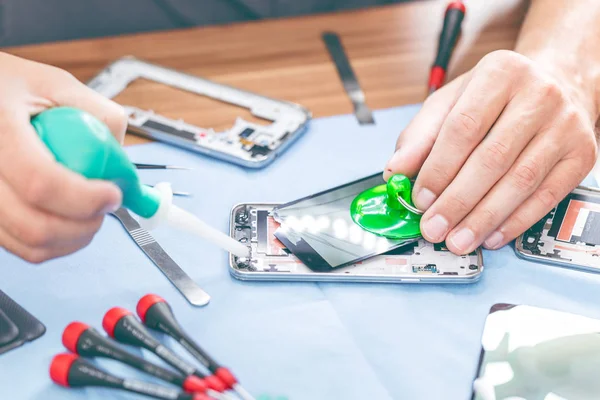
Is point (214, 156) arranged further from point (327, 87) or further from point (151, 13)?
point (151, 13)

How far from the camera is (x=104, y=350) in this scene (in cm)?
57

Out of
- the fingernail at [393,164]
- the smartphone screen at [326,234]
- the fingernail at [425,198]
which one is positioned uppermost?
the fingernail at [393,164]

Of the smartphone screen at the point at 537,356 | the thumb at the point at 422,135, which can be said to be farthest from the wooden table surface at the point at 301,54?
the smartphone screen at the point at 537,356

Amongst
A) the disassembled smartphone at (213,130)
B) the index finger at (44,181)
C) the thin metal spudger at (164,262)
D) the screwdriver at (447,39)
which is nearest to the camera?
the index finger at (44,181)

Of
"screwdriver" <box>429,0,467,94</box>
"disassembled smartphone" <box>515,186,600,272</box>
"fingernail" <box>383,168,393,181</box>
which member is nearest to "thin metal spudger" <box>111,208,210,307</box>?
"fingernail" <box>383,168,393,181</box>

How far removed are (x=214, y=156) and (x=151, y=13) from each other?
Answer: 39 centimetres

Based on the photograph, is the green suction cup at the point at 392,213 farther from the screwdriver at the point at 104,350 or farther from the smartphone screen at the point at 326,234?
the screwdriver at the point at 104,350

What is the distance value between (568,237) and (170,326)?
408 mm

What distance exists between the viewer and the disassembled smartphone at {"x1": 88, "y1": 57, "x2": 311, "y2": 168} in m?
0.82

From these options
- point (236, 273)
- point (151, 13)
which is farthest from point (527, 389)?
point (151, 13)

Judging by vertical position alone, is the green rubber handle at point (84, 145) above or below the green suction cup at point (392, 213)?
above

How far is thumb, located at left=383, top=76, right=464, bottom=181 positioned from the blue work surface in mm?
120

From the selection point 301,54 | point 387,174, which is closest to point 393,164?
point 387,174

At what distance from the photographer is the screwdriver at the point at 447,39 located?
3.01 ft
